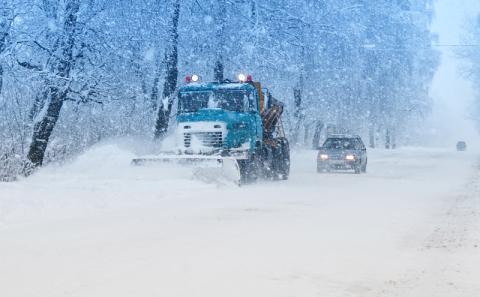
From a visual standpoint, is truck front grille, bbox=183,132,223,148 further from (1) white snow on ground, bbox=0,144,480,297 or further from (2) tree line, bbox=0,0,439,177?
(1) white snow on ground, bbox=0,144,480,297

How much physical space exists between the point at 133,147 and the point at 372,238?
15076mm

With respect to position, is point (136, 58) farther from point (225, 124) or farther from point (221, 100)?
point (225, 124)

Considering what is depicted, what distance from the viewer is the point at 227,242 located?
295 inches

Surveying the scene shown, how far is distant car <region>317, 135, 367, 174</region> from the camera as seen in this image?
25922 millimetres

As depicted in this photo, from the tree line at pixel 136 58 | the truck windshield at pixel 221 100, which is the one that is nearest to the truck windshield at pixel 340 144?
the tree line at pixel 136 58

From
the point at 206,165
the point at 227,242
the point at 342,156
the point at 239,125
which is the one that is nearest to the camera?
the point at 227,242

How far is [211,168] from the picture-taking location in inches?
626

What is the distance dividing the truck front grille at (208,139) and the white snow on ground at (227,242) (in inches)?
133

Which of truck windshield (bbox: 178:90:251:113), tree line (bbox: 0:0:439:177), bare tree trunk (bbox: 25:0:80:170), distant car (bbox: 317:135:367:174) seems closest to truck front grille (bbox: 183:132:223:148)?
truck windshield (bbox: 178:90:251:113)

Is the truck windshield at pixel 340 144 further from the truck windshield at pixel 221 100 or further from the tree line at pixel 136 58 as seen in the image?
the truck windshield at pixel 221 100

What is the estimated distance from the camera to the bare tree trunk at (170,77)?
64.7 ft

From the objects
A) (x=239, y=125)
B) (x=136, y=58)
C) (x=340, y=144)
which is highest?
(x=136, y=58)

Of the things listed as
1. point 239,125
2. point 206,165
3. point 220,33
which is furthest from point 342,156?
point 206,165

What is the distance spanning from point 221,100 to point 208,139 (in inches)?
52.4
